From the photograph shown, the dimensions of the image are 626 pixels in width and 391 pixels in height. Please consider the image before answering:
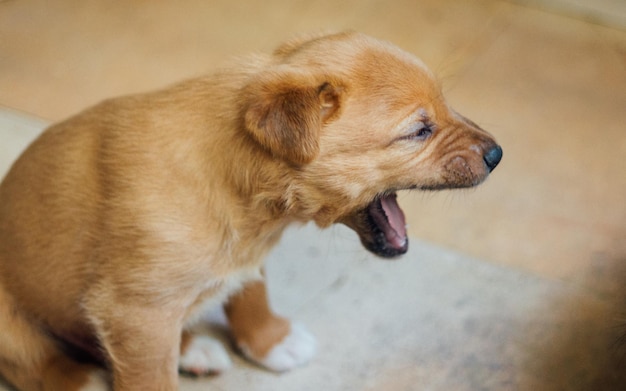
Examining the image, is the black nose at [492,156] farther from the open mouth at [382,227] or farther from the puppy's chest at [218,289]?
the puppy's chest at [218,289]

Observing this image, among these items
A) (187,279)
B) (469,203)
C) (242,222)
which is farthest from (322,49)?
(469,203)

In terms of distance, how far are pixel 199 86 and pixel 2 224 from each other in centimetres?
79

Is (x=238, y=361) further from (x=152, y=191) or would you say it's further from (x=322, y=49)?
(x=322, y=49)

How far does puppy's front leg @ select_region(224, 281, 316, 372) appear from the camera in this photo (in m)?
2.75

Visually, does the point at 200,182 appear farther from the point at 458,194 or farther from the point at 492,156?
the point at 458,194

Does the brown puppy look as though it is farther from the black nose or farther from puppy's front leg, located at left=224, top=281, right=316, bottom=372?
puppy's front leg, located at left=224, top=281, right=316, bottom=372

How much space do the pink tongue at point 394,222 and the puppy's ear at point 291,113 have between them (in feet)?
1.60

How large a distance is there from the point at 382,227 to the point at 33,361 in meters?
1.18

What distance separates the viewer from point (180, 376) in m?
2.74

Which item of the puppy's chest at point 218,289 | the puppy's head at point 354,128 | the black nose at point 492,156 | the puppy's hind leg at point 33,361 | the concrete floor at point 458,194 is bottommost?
the concrete floor at point 458,194

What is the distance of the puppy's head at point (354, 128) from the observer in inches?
81.5

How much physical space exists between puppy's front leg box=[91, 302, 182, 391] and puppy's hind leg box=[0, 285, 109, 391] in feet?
0.72

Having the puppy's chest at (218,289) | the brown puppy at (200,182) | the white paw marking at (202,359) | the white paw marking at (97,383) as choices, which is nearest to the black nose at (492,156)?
the brown puppy at (200,182)

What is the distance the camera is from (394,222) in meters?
2.51
